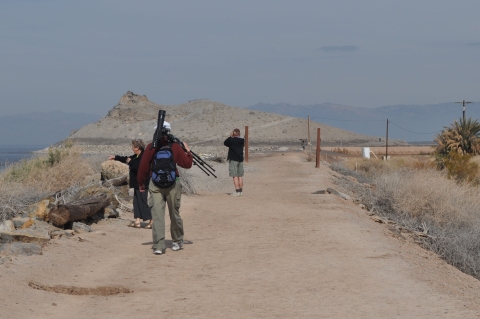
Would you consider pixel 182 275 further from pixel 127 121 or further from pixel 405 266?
pixel 127 121

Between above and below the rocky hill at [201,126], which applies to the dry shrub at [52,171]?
below

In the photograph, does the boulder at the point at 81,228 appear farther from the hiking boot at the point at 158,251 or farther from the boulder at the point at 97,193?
the boulder at the point at 97,193

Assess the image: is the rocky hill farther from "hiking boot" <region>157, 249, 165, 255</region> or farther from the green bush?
"hiking boot" <region>157, 249, 165, 255</region>

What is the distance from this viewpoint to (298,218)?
15.2m

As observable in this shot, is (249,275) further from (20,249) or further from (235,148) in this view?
(235,148)

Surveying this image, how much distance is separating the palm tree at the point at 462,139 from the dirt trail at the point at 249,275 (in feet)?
81.3

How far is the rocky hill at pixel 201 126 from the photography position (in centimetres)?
Answer: 11012

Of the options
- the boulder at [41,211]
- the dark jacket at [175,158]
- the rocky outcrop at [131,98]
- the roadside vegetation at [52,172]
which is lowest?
the boulder at [41,211]

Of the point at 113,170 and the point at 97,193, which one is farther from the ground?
the point at 113,170

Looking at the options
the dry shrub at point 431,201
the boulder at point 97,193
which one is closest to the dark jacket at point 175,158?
the boulder at point 97,193

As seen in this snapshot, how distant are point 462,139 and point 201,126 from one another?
85848mm

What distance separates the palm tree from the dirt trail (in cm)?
2477

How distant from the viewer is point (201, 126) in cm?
12144

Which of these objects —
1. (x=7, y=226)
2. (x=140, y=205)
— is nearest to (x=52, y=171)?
(x=140, y=205)
